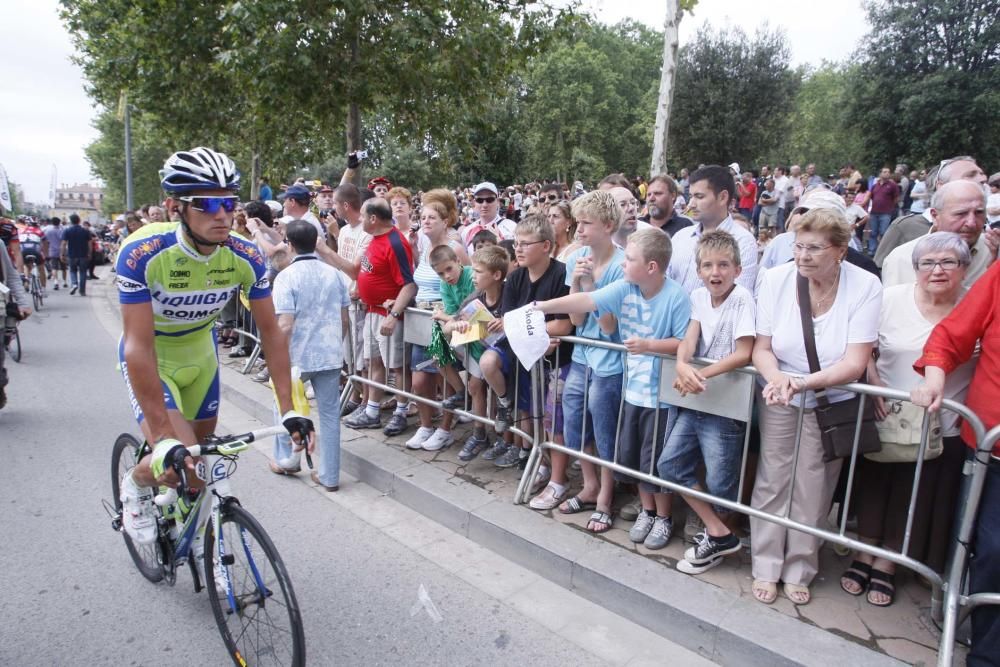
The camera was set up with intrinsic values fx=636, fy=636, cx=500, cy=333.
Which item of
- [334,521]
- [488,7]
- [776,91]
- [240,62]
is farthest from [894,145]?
[334,521]

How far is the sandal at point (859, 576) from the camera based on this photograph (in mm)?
3213

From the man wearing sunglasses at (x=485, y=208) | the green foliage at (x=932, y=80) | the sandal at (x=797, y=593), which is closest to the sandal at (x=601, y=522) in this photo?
the sandal at (x=797, y=593)

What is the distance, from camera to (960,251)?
2889 millimetres

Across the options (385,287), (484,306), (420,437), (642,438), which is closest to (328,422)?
(420,437)

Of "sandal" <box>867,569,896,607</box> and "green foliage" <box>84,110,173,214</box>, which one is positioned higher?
"green foliage" <box>84,110,173,214</box>

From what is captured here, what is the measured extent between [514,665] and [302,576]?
137 cm

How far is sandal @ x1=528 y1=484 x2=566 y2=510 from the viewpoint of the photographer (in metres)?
4.14

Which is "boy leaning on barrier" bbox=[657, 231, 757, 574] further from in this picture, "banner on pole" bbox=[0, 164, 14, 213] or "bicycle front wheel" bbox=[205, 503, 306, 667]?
"banner on pole" bbox=[0, 164, 14, 213]

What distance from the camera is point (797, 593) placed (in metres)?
3.15

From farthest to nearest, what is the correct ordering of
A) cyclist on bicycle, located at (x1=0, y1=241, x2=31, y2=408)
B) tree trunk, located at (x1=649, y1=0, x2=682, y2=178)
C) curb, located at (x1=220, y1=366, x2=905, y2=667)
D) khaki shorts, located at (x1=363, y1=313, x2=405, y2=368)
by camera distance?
tree trunk, located at (x1=649, y1=0, x2=682, y2=178) → cyclist on bicycle, located at (x1=0, y1=241, x2=31, y2=408) → khaki shorts, located at (x1=363, y1=313, x2=405, y2=368) → curb, located at (x1=220, y1=366, x2=905, y2=667)

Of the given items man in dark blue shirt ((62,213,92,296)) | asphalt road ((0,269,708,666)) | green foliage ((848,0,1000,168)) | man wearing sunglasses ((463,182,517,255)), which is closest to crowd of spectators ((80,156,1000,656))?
asphalt road ((0,269,708,666))

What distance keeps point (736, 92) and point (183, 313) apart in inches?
1282

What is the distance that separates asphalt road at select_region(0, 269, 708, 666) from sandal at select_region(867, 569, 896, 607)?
1.40 metres

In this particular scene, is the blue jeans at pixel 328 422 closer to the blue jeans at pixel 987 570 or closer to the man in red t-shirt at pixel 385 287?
the man in red t-shirt at pixel 385 287
